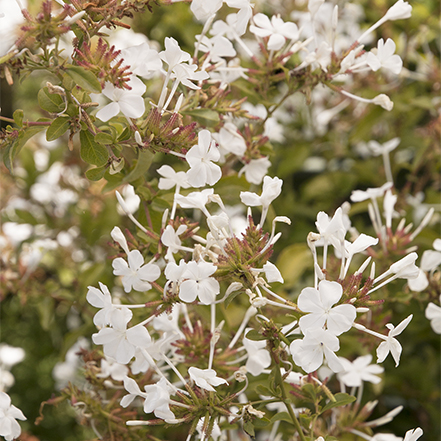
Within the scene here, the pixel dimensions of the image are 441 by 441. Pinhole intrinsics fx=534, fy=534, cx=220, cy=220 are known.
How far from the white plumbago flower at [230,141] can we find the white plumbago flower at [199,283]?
251mm

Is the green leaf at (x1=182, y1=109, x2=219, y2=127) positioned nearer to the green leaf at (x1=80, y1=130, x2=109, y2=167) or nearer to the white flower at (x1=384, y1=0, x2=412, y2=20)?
the green leaf at (x1=80, y1=130, x2=109, y2=167)

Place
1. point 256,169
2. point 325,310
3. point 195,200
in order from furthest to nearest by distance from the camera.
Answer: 1. point 256,169
2. point 195,200
3. point 325,310

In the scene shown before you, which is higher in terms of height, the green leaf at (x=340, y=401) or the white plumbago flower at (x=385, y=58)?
the white plumbago flower at (x=385, y=58)

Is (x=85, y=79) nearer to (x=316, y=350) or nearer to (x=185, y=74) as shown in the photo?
(x=185, y=74)

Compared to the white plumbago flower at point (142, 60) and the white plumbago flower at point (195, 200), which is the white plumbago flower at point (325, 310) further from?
the white plumbago flower at point (142, 60)

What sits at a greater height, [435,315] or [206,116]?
[206,116]

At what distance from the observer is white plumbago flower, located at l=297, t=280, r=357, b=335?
534 mm

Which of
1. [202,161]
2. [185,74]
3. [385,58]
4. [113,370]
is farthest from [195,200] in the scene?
[385,58]

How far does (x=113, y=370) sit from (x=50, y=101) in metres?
0.37

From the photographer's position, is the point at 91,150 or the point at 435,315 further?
the point at 435,315

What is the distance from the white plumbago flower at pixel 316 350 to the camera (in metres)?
0.54

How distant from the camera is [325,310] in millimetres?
538

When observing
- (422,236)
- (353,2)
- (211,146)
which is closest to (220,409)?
(211,146)

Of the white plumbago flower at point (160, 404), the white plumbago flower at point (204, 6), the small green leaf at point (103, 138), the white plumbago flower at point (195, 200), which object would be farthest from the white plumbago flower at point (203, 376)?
the white plumbago flower at point (204, 6)
